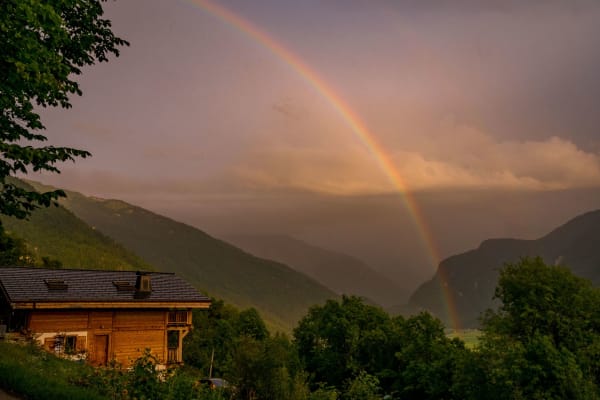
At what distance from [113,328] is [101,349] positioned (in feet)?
5.20

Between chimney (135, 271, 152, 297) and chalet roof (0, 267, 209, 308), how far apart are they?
177mm

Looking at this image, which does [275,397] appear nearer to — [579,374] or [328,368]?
[579,374]

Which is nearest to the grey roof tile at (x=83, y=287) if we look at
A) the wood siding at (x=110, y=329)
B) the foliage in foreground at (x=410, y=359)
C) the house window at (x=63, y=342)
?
the wood siding at (x=110, y=329)

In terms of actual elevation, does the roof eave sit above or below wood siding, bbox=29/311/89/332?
above

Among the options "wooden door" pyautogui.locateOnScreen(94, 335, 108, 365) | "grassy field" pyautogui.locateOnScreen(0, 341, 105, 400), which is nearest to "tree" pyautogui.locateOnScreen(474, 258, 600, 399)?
"grassy field" pyautogui.locateOnScreen(0, 341, 105, 400)

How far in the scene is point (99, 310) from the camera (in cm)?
3312

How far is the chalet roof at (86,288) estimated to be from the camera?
3090 cm

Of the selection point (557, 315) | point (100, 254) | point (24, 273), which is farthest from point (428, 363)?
point (100, 254)

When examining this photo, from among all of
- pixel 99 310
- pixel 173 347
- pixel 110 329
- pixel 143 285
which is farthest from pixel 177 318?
pixel 99 310

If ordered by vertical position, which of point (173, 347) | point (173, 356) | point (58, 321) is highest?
point (58, 321)

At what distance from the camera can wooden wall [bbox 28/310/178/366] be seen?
103ft

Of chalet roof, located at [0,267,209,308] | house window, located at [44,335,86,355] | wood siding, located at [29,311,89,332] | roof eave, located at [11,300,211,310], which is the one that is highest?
chalet roof, located at [0,267,209,308]

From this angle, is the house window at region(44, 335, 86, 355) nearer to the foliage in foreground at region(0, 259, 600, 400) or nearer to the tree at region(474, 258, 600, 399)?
the foliage in foreground at region(0, 259, 600, 400)

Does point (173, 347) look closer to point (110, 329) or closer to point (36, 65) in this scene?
point (110, 329)
